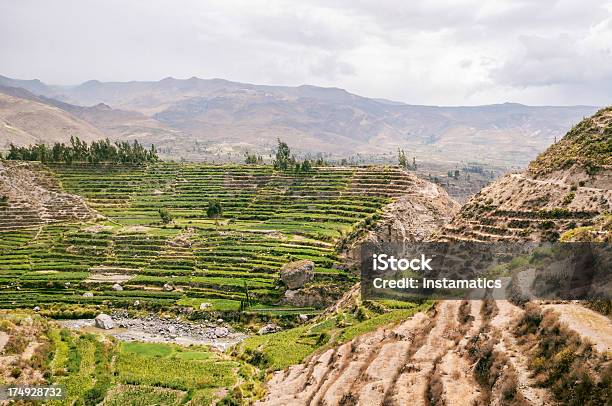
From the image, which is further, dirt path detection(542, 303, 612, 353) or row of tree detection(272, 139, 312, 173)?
row of tree detection(272, 139, 312, 173)

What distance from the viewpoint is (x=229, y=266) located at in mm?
85562

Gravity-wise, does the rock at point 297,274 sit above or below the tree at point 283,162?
below

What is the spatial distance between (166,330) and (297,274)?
20961 mm

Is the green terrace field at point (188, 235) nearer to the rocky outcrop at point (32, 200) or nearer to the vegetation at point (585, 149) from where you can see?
the rocky outcrop at point (32, 200)

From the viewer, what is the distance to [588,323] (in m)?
24.4

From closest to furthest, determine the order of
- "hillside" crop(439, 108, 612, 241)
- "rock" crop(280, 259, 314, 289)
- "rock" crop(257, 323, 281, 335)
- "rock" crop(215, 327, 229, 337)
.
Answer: "hillside" crop(439, 108, 612, 241) < "rock" crop(215, 327, 229, 337) < "rock" crop(257, 323, 281, 335) < "rock" crop(280, 259, 314, 289)

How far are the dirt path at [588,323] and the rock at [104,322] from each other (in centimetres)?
5830

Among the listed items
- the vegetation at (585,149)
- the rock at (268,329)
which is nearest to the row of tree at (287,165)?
the rock at (268,329)

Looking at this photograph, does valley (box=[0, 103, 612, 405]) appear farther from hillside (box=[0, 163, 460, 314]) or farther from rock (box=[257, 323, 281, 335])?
hillside (box=[0, 163, 460, 314])

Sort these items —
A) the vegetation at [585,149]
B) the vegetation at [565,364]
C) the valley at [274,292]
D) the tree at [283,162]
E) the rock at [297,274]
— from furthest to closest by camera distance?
1. the tree at [283,162]
2. the rock at [297,274]
3. the vegetation at [585,149]
4. the valley at [274,292]
5. the vegetation at [565,364]

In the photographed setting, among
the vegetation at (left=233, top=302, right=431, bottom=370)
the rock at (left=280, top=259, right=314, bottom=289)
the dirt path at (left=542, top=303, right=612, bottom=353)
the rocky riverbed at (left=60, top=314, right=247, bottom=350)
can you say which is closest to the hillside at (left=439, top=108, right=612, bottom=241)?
the vegetation at (left=233, top=302, right=431, bottom=370)

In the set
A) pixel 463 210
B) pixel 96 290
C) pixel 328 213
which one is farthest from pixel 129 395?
pixel 328 213

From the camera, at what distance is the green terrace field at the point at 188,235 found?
78688 millimetres

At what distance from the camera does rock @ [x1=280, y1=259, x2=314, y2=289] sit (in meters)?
75.9
